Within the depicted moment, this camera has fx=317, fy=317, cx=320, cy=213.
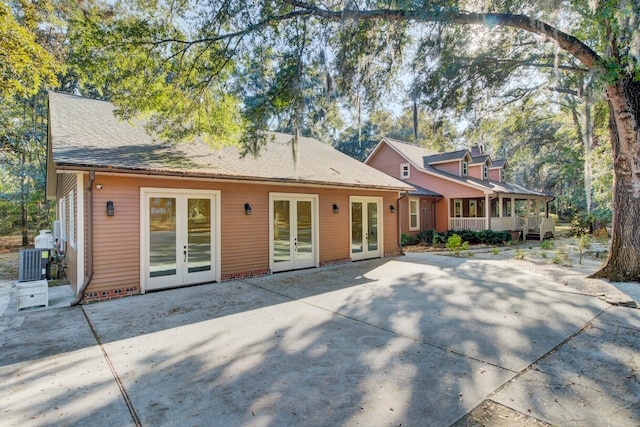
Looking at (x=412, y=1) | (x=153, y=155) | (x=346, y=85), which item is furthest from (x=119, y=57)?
(x=412, y=1)

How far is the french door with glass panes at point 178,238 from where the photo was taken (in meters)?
6.68

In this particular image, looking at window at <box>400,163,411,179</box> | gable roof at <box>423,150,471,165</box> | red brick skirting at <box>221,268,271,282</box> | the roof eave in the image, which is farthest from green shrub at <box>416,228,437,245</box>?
red brick skirting at <box>221,268,271,282</box>

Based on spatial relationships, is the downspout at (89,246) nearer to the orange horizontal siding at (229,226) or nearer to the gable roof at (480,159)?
the orange horizontal siding at (229,226)

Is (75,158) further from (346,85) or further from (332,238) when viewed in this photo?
(332,238)

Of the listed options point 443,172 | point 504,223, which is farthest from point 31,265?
point 504,223

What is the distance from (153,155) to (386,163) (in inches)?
635

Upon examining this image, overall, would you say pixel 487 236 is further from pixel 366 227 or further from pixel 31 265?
pixel 31 265

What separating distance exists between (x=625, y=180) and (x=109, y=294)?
36.0 ft

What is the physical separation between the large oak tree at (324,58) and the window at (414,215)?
9.77m

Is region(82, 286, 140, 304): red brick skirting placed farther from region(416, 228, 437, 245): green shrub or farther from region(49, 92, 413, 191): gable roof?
region(416, 228, 437, 245): green shrub

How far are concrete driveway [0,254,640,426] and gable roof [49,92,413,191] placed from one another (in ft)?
8.77

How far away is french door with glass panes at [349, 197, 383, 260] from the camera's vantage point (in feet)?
35.2

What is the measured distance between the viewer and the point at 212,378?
3266mm

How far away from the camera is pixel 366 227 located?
36.3 ft
